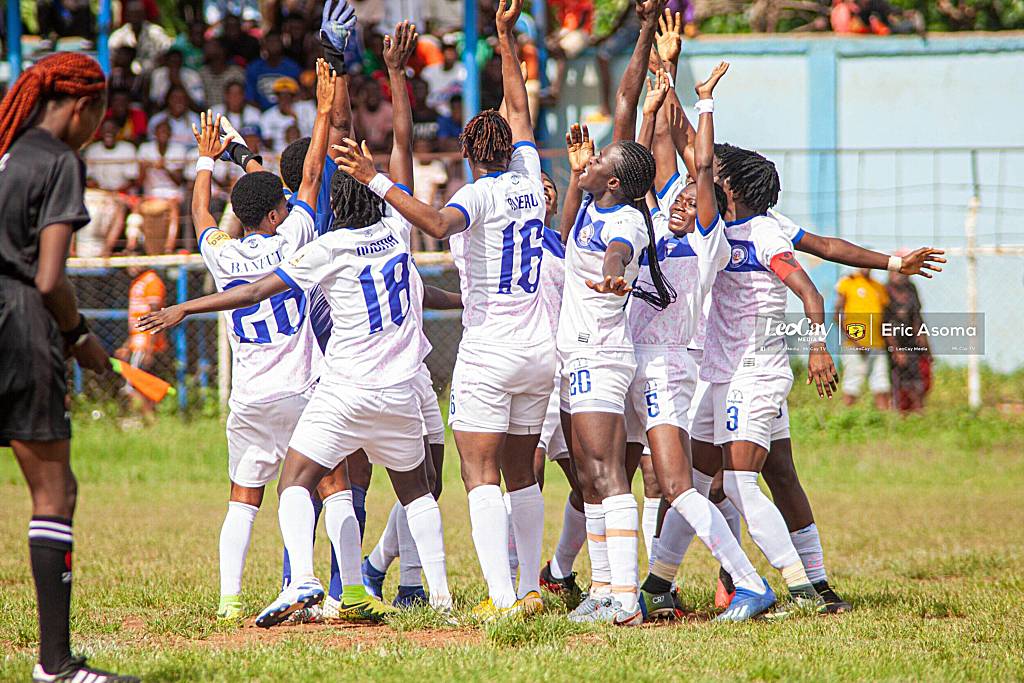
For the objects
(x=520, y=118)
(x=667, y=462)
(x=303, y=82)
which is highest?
(x=303, y=82)

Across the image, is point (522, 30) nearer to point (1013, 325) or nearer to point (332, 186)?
point (1013, 325)

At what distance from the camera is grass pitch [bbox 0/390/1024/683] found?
16.7ft

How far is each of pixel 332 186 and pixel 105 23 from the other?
11903 mm

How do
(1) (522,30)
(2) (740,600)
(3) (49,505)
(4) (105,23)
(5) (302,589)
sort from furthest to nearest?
(1) (522,30)
(4) (105,23)
(2) (740,600)
(5) (302,589)
(3) (49,505)

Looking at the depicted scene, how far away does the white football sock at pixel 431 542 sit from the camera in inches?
244

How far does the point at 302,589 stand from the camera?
5.87 meters

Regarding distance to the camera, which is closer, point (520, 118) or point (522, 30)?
point (520, 118)

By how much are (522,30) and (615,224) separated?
12728 millimetres

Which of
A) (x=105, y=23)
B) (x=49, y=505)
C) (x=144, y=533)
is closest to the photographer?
(x=49, y=505)

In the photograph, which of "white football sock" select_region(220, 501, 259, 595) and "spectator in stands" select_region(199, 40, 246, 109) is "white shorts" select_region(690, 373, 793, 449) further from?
"spectator in stands" select_region(199, 40, 246, 109)

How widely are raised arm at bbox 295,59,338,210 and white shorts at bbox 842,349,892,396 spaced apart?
10655 mm

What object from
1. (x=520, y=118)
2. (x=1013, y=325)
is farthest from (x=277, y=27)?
(x=520, y=118)

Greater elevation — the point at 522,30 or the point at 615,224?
the point at 522,30

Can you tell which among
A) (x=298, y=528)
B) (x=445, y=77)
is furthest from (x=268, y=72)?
(x=298, y=528)
